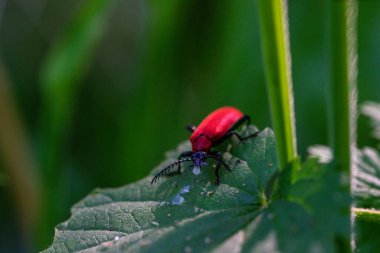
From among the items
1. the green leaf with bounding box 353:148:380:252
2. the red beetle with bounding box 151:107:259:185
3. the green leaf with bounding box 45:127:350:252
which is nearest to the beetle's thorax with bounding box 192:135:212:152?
the red beetle with bounding box 151:107:259:185

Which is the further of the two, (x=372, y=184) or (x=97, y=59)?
(x=97, y=59)

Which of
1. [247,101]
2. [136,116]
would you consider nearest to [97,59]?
[136,116]

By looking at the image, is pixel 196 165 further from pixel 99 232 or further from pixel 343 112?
pixel 343 112

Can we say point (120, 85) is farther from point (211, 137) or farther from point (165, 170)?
point (165, 170)

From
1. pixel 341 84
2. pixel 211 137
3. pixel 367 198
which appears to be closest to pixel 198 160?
pixel 211 137

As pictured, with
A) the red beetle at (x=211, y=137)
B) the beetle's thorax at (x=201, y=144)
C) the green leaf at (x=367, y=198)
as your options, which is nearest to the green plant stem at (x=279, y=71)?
the green leaf at (x=367, y=198)

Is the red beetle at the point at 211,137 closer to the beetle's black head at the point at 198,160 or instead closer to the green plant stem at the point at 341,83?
the beetle's black head at the point at 198,160
